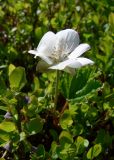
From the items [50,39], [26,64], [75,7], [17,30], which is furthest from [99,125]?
[75,7]

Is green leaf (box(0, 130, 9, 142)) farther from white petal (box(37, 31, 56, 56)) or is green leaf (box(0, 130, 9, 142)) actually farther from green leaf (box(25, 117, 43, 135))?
white petal (box(37, 31, 56, 56))

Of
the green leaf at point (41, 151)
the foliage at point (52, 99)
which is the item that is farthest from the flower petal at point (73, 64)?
the green leaf at point (41, 151)

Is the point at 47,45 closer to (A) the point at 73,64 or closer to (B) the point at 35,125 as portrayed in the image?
(A) the point at 73,64

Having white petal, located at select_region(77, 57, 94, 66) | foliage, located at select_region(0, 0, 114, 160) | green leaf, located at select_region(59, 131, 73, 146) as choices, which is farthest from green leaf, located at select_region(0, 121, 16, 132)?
white petal, located at select_region(77, 57, 94, 66)

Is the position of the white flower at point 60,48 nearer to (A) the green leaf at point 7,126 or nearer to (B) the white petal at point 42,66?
(B) the white petal at point 42,66

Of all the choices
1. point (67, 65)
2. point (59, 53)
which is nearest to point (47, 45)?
point (59, 53)
